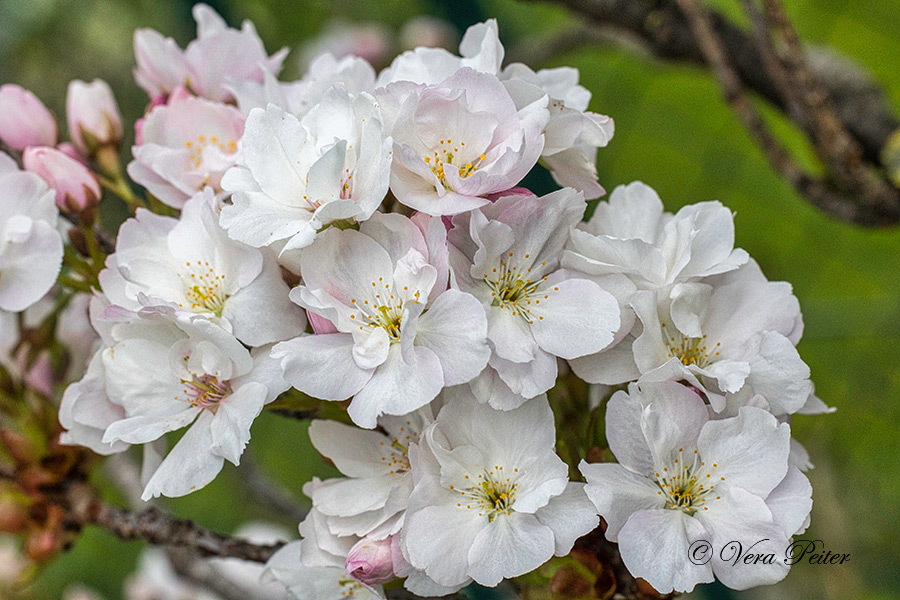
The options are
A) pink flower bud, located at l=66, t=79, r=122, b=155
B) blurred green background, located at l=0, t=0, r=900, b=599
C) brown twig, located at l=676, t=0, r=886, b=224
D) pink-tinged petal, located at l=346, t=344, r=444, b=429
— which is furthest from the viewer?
blurred green background, located at l=0, t=0, r=900, b=599

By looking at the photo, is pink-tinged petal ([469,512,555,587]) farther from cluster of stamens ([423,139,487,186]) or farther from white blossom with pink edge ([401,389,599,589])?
cluster of stamens ([423,139,487,186])

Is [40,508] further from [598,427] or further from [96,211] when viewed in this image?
[598,427]

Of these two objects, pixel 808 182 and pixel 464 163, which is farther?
pixel 808 182

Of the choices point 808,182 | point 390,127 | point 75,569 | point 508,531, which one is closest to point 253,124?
point 390,127

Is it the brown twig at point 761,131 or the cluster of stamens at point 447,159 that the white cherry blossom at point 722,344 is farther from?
the brown twig at point 761,131

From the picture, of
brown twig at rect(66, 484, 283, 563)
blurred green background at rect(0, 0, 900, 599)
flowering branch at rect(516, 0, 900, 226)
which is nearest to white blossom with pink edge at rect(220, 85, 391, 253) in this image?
brown twig at rect(66, 484, 283, 563)

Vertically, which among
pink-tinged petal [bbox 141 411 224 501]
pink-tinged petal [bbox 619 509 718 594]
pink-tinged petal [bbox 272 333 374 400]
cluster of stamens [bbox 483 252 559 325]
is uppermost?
cluster of stamens [bbox 483 252 559 325]
